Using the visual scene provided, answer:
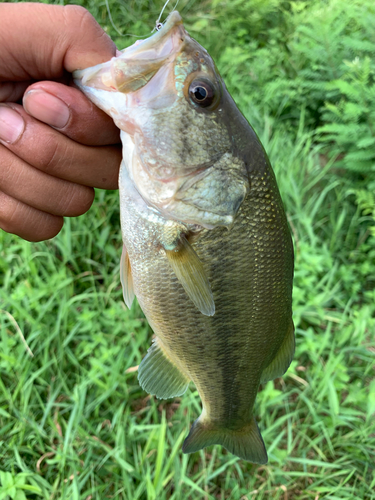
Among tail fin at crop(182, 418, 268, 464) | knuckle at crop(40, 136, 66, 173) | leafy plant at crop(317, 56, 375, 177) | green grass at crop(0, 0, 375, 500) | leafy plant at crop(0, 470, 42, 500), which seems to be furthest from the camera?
leafy plant at crop(317, 56, 375, 177)

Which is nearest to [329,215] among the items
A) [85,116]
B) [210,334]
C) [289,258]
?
[289,258]

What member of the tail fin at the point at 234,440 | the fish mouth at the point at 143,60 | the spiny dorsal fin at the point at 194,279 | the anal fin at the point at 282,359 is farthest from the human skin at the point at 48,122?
the tail fin at the point at 234,440

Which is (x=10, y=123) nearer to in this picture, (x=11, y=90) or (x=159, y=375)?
(x=11, y=90)

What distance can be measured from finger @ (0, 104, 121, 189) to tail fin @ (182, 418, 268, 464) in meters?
1.16

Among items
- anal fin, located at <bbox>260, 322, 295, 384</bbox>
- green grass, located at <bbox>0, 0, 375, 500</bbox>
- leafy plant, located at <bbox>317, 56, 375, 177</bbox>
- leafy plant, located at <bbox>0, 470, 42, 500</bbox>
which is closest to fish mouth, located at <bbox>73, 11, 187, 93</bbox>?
anal fin, located at <bbox>260, 322, 295, 384</bbox>

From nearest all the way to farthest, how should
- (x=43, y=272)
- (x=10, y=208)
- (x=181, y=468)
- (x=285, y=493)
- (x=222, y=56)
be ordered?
1. (x=10, y=208)
2. (x=181, y=468)
3. (x=285, y=493)
4. (x=43, y=272)
5. (x=222, y=56)

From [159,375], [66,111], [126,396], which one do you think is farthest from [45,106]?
[126,396]

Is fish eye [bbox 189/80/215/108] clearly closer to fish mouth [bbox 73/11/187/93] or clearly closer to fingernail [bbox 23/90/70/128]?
fish mouth [bbox 73/11/187/93]

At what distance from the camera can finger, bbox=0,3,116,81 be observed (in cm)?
110

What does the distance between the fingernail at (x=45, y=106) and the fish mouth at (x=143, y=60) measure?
0.17 metres

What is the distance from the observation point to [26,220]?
4.55 feet

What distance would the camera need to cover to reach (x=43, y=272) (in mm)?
2469

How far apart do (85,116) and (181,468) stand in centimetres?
196

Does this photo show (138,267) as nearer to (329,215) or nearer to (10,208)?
(10,208)
